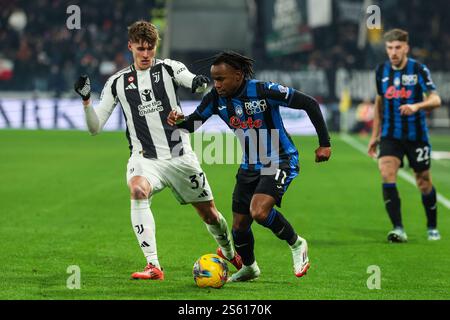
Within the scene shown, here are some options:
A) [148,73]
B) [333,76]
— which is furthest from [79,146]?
[148,73]

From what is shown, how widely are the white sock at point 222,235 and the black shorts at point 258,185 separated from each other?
554mm

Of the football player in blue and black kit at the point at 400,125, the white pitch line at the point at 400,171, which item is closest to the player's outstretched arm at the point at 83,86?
the football player in blue and black kit at the point at 400,125

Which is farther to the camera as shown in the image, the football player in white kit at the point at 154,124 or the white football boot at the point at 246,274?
the football player in white kit at the point at 154,124

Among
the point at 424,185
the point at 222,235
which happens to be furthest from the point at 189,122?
the point at 424,185

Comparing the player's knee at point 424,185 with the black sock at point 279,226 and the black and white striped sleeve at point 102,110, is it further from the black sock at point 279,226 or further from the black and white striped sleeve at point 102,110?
the black and white striped sleeve at point 102,110

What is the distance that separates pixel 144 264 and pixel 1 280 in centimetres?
160

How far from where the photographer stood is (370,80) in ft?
118

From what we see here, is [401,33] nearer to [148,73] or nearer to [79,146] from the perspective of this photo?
[148,73]

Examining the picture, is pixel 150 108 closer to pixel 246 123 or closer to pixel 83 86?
pixel 83 86

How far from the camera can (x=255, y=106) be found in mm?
8438

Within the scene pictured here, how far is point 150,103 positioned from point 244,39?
28349 millimetres

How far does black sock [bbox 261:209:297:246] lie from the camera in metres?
8.51

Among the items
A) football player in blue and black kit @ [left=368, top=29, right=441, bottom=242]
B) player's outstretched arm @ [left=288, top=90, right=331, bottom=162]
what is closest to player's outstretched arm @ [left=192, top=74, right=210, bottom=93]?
player's outstretched arm @ [left=288, top=90, right=331, bottom=162]

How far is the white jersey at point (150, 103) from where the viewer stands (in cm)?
896
